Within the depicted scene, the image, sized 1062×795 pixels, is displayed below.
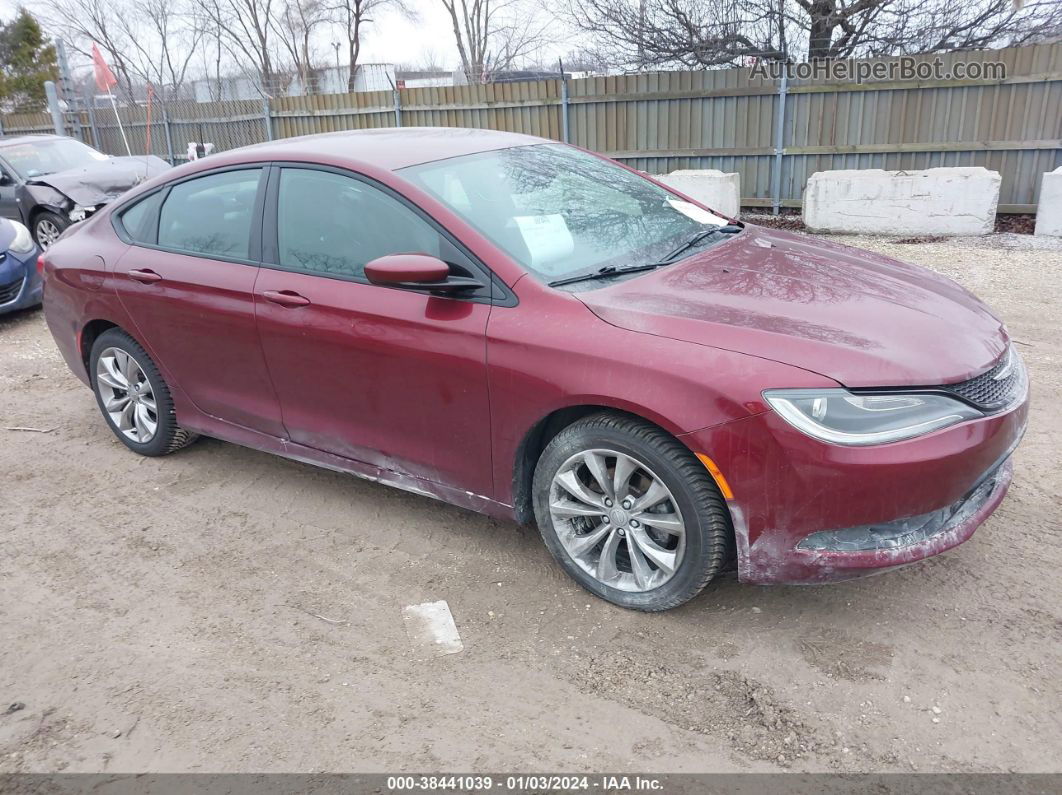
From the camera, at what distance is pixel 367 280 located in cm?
334

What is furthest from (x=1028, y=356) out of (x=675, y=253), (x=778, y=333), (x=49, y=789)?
(x=49, y=789)

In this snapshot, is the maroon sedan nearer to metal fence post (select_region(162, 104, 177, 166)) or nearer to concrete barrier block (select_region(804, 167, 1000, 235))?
concrete barrier block (select_region(804, 167, 1000, 235))

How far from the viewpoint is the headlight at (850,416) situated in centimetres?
247

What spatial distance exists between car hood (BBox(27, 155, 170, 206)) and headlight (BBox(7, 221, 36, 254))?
217cm

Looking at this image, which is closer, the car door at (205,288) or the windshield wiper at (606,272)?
the windshield wiper at (606,272)

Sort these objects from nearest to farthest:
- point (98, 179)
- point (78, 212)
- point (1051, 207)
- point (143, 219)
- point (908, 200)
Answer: point (143, 219) < point (1051, 207) < point (908, 200) < point (78, 212) < point (98, 179)

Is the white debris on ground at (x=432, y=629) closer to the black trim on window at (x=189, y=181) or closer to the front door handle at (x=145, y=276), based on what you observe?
the black trim on window at (x=189, y=181)

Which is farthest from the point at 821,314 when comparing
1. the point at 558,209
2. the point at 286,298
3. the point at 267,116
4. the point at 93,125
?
the point at 93,125

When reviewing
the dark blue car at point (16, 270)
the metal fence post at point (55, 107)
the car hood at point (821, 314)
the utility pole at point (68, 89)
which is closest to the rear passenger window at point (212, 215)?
the car hood at point (821, 314)

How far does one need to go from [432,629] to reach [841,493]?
155 centimetres

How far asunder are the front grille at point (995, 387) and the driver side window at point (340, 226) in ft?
6.17

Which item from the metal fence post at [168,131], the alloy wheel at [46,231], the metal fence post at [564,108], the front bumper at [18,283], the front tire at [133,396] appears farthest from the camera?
the metal fence post at [168,131]

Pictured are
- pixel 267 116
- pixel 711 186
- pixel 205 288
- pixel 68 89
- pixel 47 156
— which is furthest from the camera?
pixel 68 89

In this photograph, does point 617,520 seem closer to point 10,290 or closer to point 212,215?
point 212,215
